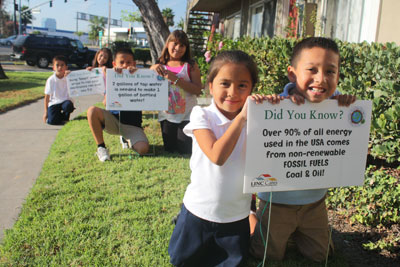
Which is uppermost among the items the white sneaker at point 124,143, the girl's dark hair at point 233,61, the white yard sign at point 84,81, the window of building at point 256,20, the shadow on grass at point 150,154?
the window of building at point 256,20

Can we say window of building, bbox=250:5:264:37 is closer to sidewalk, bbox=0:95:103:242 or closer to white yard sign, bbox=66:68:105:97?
sidewalk, bbox=0:95:103:242

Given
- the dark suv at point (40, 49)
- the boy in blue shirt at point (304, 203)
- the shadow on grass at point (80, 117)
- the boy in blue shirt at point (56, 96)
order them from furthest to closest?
the dark suv at point (40, 49) → the shadow on grass at point (80, 117) → the boy in blue shirt at point (56, 96) → the boy in blue shirt at point (304, 203)

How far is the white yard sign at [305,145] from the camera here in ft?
6.36

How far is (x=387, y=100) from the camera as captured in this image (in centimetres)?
266

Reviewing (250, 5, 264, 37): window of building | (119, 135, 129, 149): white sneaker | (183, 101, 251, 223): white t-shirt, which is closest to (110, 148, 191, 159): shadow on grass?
(119, 135, 129, 149): white sneaker

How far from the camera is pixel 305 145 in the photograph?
2051mm

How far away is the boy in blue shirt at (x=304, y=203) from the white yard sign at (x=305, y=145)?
0.10 metres

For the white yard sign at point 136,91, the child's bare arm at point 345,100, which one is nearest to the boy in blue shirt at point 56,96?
the white yard sign at point 136,91

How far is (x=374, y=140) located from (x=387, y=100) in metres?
0.32

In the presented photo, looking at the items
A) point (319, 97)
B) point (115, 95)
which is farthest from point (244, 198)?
point (115, 95)

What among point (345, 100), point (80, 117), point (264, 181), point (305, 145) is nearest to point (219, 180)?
point (264, 181)

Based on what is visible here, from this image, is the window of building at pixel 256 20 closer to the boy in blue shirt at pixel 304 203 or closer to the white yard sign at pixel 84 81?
the white yard sign at pixel 84 81

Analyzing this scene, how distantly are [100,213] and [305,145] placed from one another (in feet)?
6.11

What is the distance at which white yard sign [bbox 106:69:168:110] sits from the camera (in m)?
4.42
